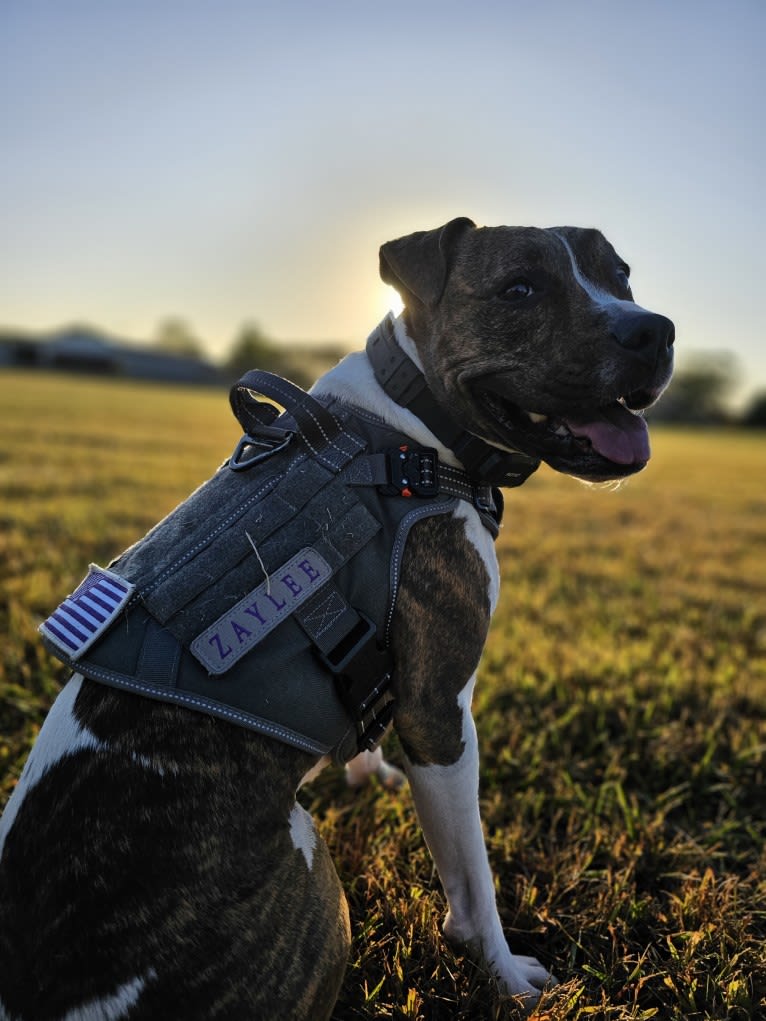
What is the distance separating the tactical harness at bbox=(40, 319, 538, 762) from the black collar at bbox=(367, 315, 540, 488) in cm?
1

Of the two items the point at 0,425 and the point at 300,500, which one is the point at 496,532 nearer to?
the point at 300,500

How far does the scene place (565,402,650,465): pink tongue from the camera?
2689 millimetres

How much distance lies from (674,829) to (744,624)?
3001mm

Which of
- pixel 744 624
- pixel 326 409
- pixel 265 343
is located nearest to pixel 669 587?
pixel 744 624

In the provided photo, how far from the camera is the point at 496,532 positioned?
2867 mm

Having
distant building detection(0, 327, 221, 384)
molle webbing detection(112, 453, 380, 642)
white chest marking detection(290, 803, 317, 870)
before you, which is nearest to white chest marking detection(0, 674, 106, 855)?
molle webbing detection(112, 453, 380, 642)

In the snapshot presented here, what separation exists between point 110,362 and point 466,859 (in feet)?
294

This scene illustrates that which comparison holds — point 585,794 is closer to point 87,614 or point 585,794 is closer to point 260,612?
point 260,612

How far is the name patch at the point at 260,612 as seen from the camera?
219 cm

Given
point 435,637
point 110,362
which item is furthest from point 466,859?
point 110,362

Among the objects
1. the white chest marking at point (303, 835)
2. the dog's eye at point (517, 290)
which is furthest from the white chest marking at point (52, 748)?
the dog's eye at point (517, 290)

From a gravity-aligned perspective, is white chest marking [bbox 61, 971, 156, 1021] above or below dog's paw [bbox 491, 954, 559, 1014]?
above

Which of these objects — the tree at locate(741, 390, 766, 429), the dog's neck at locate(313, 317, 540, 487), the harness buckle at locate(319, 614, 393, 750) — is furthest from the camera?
the tree at locate(741, 390, 766, 429)

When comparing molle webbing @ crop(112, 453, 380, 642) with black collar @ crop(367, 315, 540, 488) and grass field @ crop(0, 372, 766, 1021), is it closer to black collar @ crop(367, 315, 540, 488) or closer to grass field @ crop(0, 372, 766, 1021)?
black collar @ crop(367, 315, 540, 488)
